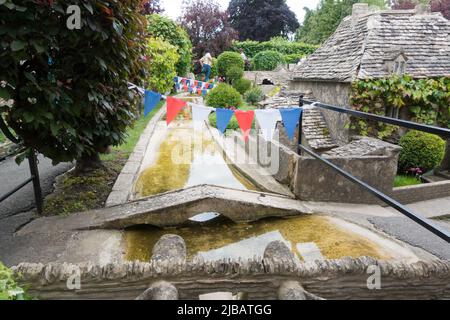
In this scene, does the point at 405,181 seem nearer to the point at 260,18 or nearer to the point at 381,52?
the point at 381,52

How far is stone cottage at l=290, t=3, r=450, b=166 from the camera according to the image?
878 cm

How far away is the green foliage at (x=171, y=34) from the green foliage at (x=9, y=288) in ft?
55.4

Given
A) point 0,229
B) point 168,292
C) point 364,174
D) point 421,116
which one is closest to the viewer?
point 168,292

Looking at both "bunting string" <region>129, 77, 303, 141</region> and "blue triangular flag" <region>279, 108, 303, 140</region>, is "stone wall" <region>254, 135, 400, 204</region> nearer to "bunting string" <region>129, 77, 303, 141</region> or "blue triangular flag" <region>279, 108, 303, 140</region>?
"blue triangular flag" <region>279, 108, 303, 140</region>

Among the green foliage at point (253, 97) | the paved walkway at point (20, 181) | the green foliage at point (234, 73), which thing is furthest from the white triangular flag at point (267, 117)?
the green foliage at point (234, 73)

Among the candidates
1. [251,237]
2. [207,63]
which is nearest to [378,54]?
[251,237]

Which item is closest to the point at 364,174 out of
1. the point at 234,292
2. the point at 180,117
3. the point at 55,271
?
the point at 234,292

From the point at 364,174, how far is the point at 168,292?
490 cm

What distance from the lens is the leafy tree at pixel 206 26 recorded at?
2661 centimetres

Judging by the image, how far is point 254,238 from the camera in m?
4.15

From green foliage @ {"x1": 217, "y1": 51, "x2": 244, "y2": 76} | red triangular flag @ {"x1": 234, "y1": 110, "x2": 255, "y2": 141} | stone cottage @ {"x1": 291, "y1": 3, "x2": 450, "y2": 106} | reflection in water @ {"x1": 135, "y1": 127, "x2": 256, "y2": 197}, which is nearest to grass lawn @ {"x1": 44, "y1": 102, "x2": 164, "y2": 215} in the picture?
reflection in water @ {"x1": 135, "y1": 127, "x2": 256, "y2": 197}

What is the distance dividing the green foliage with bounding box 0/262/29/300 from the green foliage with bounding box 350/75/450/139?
28.1 ft

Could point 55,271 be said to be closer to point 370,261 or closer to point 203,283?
point 203,283
